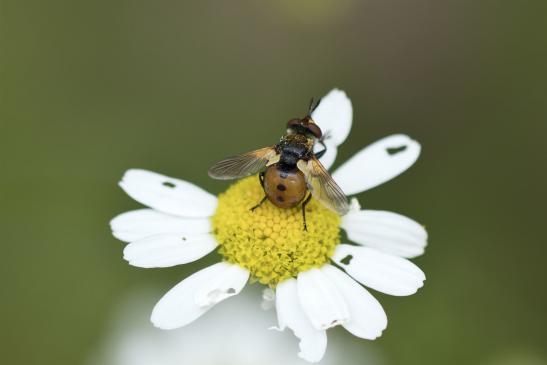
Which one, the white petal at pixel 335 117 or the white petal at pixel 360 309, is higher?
the white petal at pixel 335 117

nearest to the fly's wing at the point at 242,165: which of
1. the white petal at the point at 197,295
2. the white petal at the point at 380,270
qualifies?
the white petal at the point at 197,295

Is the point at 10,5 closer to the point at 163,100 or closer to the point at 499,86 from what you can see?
the point at 163,100

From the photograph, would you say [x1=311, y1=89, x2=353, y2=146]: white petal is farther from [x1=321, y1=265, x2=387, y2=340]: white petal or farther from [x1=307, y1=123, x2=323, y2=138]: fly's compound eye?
[x1=321, y1=265, x2=387, y2=340]: white petal

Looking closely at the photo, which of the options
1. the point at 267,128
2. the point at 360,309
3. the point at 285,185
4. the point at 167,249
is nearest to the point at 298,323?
the point at 360,309

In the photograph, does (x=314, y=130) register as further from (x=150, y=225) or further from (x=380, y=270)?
(x=150, y=225)

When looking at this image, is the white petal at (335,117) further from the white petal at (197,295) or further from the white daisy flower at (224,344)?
the white daisy flower at (224,344)

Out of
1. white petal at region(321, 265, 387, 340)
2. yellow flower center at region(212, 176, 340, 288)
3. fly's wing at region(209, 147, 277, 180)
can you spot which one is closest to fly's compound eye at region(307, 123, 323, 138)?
fly's wing at region(209, 147, 277, 180)
